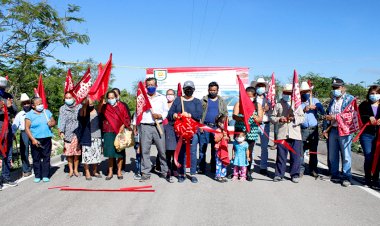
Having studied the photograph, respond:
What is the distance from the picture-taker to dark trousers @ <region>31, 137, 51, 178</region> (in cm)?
710

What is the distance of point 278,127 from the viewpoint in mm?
7125

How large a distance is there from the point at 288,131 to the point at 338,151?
1115 mm

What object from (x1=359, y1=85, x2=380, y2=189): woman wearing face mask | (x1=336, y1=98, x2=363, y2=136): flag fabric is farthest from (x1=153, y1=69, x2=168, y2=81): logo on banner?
(x1=359, y1=85, x2=380, y2=189): woman wearing face mask

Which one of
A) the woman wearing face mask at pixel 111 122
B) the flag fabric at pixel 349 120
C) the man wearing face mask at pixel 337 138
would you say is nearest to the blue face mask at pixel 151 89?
the woman wearing face mask at pixel 111 122

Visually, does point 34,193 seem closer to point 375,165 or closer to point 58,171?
point 58,171

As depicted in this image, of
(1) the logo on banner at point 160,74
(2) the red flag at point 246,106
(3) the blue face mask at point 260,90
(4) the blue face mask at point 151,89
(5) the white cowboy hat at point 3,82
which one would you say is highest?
(1) the logo on banner at point 160,74

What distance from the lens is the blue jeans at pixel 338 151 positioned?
6754mm

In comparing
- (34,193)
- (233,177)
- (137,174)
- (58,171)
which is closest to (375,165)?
(233,177)

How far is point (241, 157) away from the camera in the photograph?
704 centimetres

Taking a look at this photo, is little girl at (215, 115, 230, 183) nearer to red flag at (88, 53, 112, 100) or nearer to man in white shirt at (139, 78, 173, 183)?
man in white shirt at (139, 78, 173, 183)

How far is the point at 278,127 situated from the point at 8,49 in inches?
422

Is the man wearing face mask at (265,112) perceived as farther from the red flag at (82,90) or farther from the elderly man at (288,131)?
the red flag at (82,90)

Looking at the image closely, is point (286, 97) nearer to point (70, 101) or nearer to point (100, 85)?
point (100, 85)

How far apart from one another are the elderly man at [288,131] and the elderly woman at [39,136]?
469 centimetres
